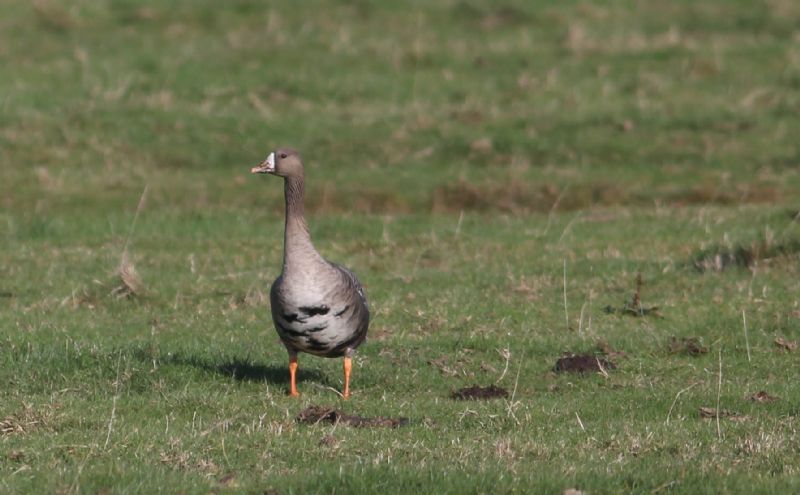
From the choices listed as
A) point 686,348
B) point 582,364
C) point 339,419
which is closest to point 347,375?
point 339,419

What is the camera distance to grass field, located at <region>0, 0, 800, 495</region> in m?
9.29

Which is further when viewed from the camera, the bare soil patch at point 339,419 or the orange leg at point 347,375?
the orange leg at point 347,375

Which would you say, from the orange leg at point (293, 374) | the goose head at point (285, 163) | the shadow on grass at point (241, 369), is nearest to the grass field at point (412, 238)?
the shadow on grass at point (241, 369)

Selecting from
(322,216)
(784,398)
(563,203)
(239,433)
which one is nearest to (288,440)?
(239,433)

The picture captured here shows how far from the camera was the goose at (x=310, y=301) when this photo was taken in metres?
10.8

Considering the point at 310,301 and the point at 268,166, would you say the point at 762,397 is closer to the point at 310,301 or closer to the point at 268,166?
the point at 310,301

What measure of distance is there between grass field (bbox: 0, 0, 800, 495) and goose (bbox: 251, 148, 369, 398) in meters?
0.54

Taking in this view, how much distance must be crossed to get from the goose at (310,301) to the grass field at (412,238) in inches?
21.1

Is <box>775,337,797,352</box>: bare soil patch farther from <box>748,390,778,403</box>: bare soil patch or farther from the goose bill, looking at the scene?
the goose bill

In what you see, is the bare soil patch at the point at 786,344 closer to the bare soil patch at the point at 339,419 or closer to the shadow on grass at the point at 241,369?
the shadow on grass at the point at 241,369

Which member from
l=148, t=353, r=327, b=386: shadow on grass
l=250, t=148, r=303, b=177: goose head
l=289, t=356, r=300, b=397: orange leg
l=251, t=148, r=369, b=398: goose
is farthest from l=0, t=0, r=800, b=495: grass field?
l=250, t=148, r=303, b=177: goose head

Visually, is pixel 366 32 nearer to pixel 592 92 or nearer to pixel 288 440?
pixel 592 92

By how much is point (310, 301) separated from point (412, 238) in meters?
8.42

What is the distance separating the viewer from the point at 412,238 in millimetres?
19141
